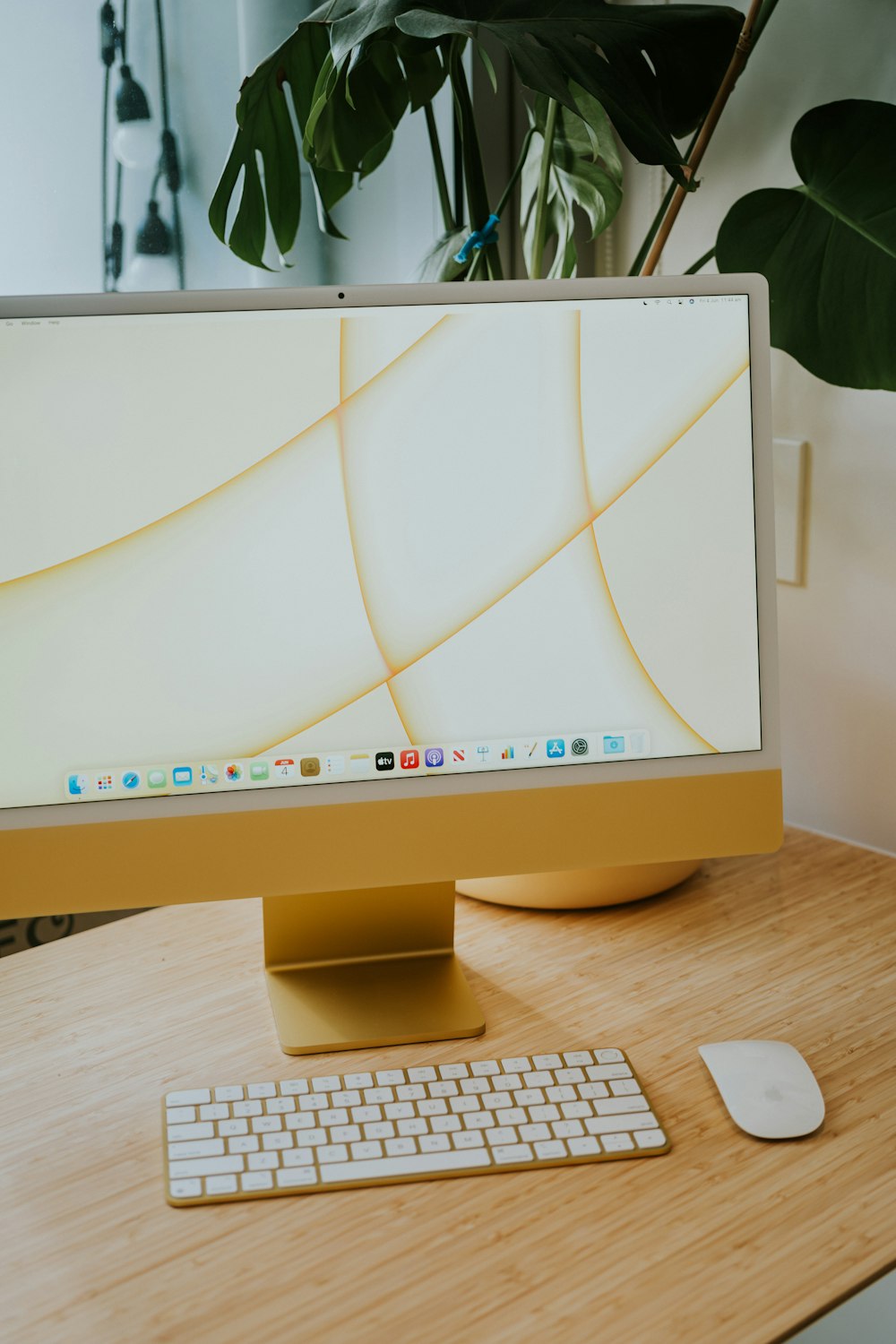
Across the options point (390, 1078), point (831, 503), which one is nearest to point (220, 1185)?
point (390, 1078)

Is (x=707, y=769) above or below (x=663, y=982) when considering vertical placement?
above

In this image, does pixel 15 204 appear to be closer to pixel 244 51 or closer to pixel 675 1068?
pixel 244 51

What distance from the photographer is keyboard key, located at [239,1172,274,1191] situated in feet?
1.99

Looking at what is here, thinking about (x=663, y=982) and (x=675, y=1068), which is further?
(x=663, y=982)

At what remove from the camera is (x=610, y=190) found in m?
1.05

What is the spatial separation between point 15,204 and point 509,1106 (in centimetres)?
90

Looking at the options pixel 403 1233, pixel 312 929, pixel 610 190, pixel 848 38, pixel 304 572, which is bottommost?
pixel 403 1233

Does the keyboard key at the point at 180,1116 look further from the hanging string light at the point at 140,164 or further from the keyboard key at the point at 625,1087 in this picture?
the hanging string light at the point at 140,164

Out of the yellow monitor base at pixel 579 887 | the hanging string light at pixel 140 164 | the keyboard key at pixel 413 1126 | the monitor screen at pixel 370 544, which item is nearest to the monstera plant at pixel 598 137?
the hanging string light at pixel 140 164

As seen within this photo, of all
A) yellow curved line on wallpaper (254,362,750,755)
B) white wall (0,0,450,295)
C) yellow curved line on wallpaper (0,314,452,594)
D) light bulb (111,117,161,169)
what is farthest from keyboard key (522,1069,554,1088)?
light bulb (111,117,161,169)

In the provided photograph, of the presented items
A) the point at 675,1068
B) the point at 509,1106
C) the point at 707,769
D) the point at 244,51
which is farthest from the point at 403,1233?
the point at 244,51

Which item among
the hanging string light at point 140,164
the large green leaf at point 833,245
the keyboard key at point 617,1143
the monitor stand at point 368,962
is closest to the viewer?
the keyboard key at point 617,1143

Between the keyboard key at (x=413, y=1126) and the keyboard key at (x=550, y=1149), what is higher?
the keyboard key at (x=413, y=1126)

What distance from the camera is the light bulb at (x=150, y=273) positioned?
3.77ft
